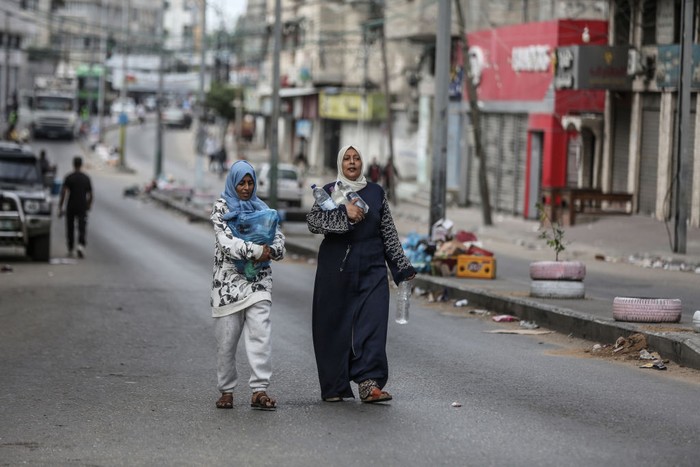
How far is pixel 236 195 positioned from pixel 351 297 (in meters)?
1.11

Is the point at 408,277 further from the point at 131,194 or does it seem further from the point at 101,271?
the point at 131,194

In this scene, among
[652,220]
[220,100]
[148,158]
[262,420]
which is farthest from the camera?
[220,100]

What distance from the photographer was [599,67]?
119 ft

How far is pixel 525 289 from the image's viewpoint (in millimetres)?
19672

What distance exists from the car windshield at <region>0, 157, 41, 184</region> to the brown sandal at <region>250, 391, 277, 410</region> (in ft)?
58.5

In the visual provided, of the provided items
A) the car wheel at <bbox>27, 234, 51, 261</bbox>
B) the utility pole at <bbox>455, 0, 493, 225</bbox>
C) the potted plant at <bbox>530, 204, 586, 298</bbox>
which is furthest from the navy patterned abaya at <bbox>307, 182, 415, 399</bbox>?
the utility pole at <bbox>455, 0, 493, 225</bbox>

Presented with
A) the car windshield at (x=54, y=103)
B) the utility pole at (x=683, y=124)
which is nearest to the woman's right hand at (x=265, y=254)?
the utility pole at (x=683, y=124)

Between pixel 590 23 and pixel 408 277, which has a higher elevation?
pixel 590 23

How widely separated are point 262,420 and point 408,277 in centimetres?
165

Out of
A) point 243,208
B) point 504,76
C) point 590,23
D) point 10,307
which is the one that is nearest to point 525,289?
point 10,307

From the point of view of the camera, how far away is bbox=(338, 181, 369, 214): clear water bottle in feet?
33.6

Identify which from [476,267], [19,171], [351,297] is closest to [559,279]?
[476,267]

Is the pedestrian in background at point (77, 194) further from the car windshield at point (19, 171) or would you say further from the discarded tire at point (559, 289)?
the discarded tire at point (559, 289)

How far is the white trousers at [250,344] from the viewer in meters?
10.0
